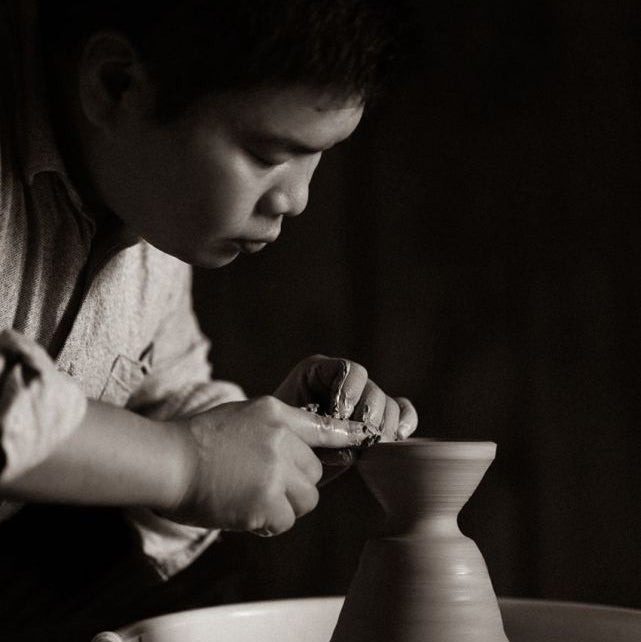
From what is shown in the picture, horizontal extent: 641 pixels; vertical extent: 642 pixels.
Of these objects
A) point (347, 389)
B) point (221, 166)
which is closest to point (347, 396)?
point (347, 389)

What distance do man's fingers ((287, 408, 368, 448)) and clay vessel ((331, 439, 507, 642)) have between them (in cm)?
2

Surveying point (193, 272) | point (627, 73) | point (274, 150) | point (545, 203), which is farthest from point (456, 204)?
point (274, 150)

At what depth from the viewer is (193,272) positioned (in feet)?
4.60

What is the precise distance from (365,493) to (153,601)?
0.34 m

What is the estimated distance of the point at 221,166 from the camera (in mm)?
742

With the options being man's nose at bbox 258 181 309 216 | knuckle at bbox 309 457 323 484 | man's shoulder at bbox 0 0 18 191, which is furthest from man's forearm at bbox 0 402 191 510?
man's shoulder at bbox 0 0 18 191

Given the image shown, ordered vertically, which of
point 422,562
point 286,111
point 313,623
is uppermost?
point 286,111

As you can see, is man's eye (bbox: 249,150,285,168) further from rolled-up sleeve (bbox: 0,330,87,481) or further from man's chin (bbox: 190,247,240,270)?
rolled-up sleeve (bbox: 0,330,87,481)

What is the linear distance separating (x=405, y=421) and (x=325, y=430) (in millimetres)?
170

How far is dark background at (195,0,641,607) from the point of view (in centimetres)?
117

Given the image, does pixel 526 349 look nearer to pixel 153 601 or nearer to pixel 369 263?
pixel 369 263

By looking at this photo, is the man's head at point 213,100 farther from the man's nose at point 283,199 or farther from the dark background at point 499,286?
the dark background at point 499,286

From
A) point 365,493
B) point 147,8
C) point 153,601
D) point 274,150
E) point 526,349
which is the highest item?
point 147,8

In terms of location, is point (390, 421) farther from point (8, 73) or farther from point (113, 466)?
point (8, 73)
